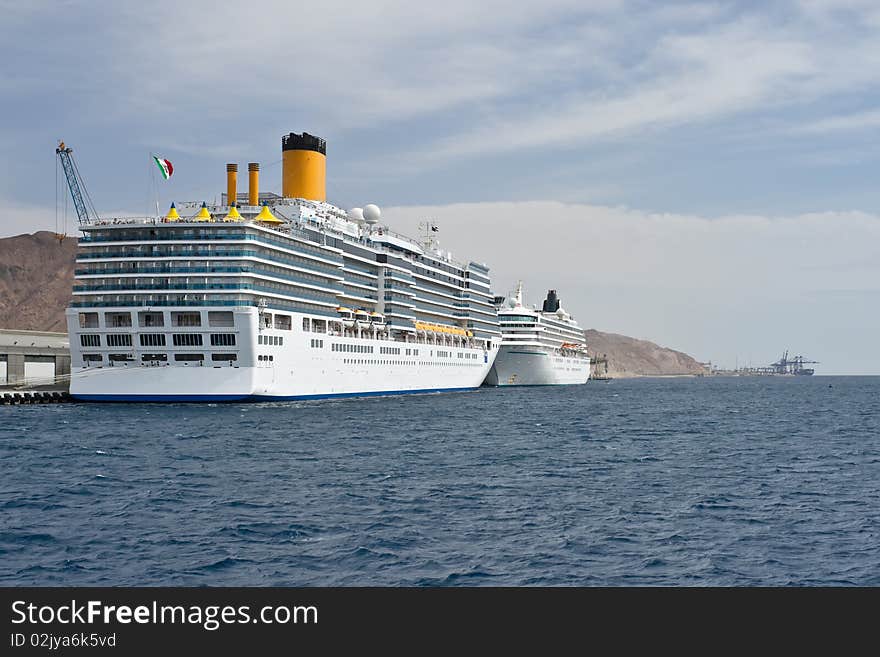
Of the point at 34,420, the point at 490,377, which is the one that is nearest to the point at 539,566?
the point at 34,420

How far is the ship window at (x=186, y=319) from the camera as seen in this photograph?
78.5m

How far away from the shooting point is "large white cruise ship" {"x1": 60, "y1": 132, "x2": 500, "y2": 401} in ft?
255

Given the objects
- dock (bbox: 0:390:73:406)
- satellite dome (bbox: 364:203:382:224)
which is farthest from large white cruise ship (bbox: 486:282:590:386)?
dock (bbox: 0:390:73:406)

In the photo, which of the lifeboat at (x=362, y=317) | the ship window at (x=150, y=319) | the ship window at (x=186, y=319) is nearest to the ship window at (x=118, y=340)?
the ship window at (x=150, y=319)

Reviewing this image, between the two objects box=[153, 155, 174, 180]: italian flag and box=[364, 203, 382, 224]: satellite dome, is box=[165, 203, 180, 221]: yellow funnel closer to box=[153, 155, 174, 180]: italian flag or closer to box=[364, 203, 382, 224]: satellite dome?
box=[153, 155, 174, 180]: italian flag

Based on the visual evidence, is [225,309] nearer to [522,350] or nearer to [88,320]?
[88,320]

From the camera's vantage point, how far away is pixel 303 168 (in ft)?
391

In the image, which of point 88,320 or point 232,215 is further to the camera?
point 232,215

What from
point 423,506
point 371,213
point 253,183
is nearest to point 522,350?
point 371,213

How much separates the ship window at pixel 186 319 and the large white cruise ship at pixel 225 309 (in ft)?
0.28

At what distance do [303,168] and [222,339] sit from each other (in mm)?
46521
